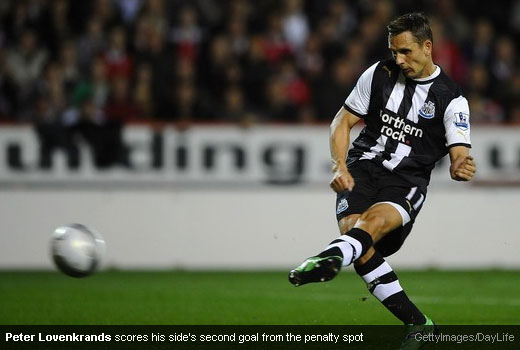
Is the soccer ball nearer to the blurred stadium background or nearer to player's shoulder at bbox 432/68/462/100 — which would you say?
player's shoulder at bbox 432/68/462/100

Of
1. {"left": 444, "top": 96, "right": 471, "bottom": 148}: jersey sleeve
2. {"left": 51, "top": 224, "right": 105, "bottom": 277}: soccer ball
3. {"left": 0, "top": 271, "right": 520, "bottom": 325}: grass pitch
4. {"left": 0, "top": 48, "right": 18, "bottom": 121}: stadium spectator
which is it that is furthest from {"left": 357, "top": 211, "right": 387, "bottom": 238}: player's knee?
{"left": 0, "top": 48, "right": 18, "bottom": 121}: stadium spectator

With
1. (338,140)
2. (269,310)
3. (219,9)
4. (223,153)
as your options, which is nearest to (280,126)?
(223,153)

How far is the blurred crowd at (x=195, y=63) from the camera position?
1384cm

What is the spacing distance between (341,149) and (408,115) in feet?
1.61

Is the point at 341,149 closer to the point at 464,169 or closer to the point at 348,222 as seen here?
the point at 348,222

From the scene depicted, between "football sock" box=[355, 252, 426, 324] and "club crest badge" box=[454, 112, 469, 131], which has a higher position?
"club crest badge" box=[454, 112, 469, 131]

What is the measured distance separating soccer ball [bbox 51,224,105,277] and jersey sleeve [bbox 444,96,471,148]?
2.89m

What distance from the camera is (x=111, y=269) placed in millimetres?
13258

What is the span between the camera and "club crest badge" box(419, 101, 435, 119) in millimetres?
7055

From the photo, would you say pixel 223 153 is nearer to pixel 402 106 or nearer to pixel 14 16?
pixel 14 16

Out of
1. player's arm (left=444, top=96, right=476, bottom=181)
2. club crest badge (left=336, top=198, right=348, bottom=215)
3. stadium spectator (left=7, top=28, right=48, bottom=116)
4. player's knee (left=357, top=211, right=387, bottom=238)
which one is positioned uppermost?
stadium spectator (left=7, top=28, right=48, bottom=116)

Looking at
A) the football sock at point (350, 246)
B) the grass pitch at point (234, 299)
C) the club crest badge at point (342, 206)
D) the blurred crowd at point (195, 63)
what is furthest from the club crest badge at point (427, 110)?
the blurred crowd at point (195, 63)

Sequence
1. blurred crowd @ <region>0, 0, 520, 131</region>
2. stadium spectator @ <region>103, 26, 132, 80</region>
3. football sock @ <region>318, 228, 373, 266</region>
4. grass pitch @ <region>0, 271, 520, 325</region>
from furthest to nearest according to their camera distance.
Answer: stadium spectator @ <region>103, 26, 132, 80</region> → blurred crowd @ <region>0, 0, 520, 131</region> → grass pitch @ <region>0, 271, 520, 325</region> → football sock @ <region>318, 228, 373, 266</region>

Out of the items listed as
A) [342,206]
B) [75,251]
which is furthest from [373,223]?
[75,251]
